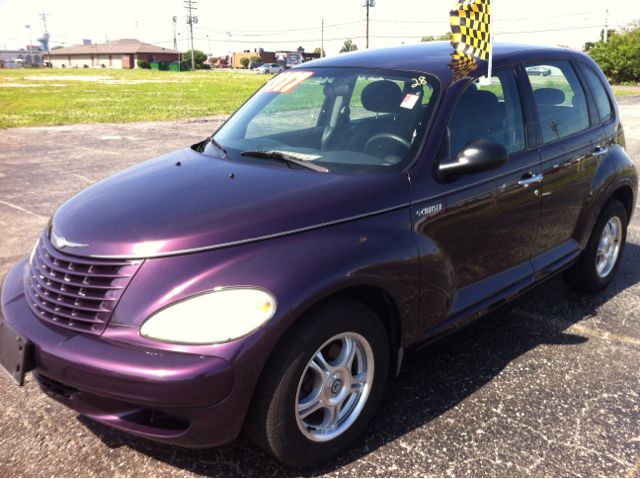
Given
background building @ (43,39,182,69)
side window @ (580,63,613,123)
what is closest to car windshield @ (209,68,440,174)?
side window @ (580,63,613,123)

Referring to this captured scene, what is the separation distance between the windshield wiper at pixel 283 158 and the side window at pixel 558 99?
162cm

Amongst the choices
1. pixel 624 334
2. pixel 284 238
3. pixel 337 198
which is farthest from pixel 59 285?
pixel 624 334

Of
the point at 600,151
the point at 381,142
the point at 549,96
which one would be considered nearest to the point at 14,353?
the point at 381,142

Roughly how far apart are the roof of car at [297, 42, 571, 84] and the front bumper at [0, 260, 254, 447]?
2.09 meters

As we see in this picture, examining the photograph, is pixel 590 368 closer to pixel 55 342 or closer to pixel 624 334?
pixel 624 334

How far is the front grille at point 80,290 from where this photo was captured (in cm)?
231

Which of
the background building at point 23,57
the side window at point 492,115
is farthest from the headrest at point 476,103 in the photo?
the background building at point 23,57

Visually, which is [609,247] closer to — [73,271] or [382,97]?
[382,97]

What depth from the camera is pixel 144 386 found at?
2.14 metres

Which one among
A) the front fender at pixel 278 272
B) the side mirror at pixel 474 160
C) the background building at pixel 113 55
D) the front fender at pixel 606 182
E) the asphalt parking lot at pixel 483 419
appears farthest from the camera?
the background building at pixel 113 55

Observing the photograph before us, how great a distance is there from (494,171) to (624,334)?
164cm

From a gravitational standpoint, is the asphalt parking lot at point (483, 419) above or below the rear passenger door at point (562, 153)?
below

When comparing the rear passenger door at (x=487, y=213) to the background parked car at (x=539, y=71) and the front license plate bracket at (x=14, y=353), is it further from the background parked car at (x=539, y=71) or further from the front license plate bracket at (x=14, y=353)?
the front license plate bracket at (x=14, y=353)

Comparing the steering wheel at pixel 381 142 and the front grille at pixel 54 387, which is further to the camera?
the steering wheel at pixel 381 142
